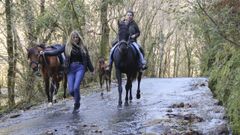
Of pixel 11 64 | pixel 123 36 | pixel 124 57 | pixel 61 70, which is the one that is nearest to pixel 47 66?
pixel 61 70

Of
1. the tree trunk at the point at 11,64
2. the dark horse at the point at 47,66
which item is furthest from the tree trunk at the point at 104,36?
the dark horse at the point at 47,66

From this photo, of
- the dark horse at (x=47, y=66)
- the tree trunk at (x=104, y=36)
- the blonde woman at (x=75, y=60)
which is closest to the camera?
the blonde woman at (x=75, y=60)

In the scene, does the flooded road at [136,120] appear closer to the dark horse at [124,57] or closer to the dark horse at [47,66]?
the dark horse at [124,57]

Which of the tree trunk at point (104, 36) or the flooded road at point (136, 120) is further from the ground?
the tree trunk at point (104, 36)

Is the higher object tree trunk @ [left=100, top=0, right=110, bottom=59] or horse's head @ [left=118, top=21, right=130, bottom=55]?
tree trunk @ [left=100, top=0, right=110, bottom=59]

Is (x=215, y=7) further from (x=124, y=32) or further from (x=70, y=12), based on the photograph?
(x=70, y=12)

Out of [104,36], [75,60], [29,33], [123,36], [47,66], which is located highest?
[104,36]

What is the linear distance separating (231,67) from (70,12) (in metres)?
16.1

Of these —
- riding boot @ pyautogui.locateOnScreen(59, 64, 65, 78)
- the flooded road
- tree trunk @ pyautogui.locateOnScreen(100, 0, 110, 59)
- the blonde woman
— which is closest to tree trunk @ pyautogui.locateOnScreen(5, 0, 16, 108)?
tree trunk @ pyautogui.locateOnScreen(100, 0, 110, 59)

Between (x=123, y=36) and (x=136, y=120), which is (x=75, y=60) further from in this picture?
(x=136, y=120)

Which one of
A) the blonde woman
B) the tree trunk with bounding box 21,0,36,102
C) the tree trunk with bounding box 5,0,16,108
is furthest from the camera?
the tree trunk with bounding box 5,0,16,108

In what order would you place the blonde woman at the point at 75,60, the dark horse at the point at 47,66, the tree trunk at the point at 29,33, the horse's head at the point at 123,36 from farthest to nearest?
the tree trunk at the point at 29,33
the dark horse at the point at 47,66
the horse's head at the point at 123,36
the blonde woman at the point at 75,60

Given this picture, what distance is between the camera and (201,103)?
12016 mm

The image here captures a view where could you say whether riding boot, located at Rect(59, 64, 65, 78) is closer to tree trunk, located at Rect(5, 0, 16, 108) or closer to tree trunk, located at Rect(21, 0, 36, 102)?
tree trunk, located at Rect(21, 0, 36, 102)
